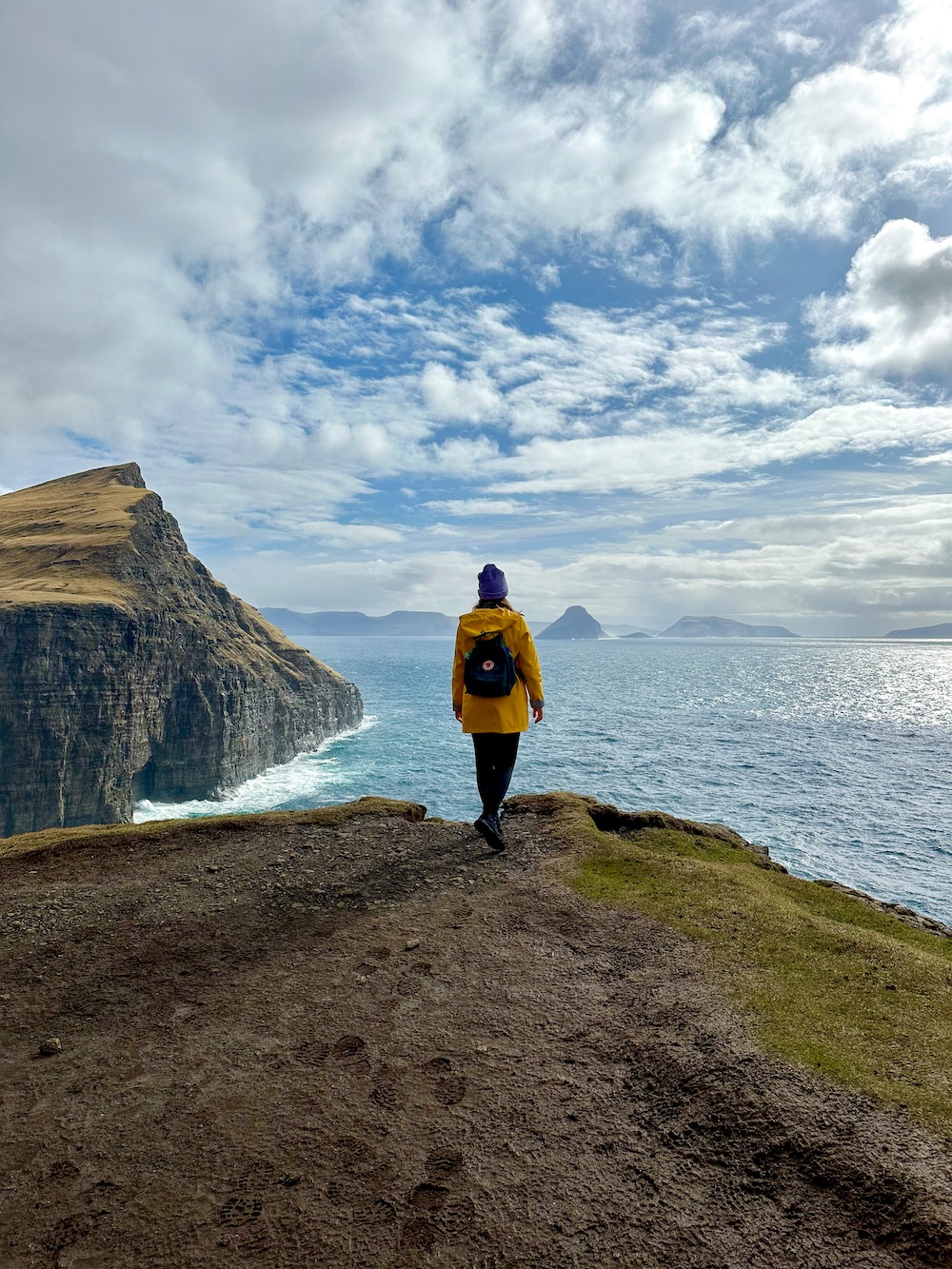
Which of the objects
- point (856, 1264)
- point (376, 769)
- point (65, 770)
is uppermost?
point (856, 1264)

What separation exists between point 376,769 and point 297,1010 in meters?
79.8

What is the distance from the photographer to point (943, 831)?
158ft

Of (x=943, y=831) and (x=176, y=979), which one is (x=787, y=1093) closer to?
(x=176, y=979)

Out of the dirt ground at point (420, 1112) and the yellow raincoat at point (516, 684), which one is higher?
the yellow raincoat at point (516, 684)

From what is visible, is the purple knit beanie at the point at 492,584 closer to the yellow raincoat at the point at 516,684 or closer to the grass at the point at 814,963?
the yellow raincoat at the point at 516,684

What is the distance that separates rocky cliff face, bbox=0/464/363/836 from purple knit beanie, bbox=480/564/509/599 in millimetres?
69132

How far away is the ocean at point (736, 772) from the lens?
45219 millimetres

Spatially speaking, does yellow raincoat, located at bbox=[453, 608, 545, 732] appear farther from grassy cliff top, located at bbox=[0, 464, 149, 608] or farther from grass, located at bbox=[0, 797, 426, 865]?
grassy cliff top, located at bbox=[0, 464, 149, 608]

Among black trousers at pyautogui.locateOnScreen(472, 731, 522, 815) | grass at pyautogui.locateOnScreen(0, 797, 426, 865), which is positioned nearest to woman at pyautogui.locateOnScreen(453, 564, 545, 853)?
black trousers at pyautogui.locateOnScreen(472, 731, 522, 815)

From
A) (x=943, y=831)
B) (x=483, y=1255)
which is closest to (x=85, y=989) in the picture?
(x=483, y=1255)

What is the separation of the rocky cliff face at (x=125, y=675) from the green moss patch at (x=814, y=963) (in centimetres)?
7067

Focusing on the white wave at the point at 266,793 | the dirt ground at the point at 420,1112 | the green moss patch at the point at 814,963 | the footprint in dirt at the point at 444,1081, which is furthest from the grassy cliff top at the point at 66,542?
the footprint in dirt at the point at 444,1081

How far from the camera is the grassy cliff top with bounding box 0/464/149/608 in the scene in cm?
7694

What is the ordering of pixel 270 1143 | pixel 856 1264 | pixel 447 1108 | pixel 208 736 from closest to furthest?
pixel 856 1264, pixel 270 1143, pixel 447 1108, pixel 208 736
